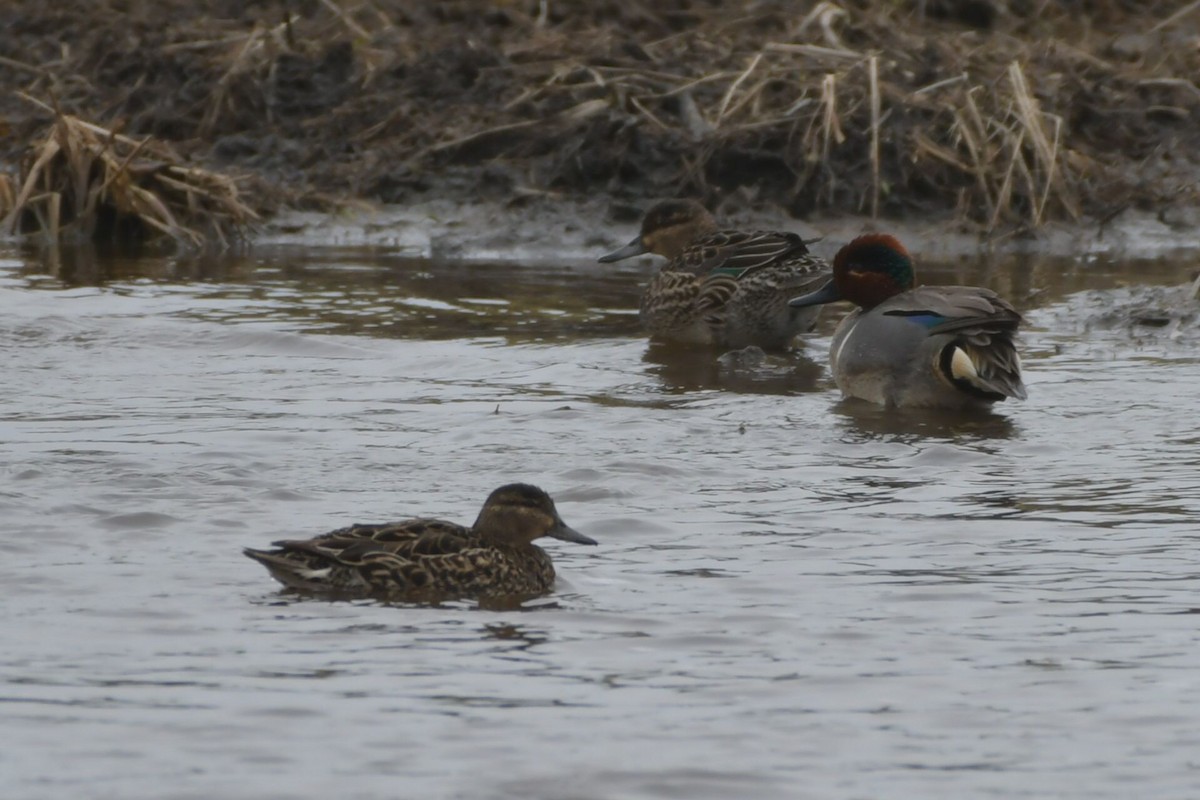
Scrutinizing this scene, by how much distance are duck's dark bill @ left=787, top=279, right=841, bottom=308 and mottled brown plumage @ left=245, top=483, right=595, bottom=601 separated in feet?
13.4

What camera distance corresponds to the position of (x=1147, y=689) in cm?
558

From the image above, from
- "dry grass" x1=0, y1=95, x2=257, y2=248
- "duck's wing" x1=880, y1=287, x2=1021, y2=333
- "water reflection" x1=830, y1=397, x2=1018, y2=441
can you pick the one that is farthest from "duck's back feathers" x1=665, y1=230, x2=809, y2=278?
"dry grass" x1=0, y1=95, x2=257, y2=248

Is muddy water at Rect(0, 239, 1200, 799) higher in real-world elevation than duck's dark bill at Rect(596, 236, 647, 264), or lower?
lower

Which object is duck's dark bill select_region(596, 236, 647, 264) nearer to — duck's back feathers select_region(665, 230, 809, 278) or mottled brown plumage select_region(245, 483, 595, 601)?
duck's back feathers select_region(665, 230, 809, 278)

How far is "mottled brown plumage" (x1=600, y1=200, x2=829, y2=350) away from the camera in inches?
451

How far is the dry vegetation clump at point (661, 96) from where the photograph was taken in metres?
14.5

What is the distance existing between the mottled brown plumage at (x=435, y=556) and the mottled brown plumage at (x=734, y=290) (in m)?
4.71

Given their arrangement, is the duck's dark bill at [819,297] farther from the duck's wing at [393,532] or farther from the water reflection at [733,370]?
the duck's wing at [393,532]

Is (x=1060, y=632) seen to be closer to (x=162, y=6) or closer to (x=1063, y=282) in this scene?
(x=1063, y=282)

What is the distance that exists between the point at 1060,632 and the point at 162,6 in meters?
13.4

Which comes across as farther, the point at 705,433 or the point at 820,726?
the point at 705,433

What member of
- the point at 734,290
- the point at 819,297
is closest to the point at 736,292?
the point at 734,290

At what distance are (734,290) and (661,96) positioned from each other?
12.5 feet

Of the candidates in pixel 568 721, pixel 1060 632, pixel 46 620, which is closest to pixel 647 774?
pixel 568 721
